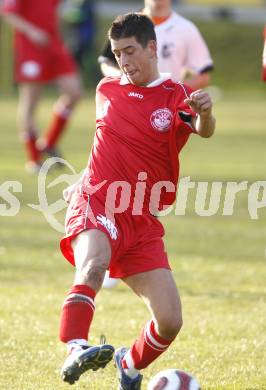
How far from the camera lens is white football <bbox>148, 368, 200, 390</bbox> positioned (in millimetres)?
5000

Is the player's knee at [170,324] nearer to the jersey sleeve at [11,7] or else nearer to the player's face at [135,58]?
the player's face at [135,58]

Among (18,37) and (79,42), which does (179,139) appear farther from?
(79,42)

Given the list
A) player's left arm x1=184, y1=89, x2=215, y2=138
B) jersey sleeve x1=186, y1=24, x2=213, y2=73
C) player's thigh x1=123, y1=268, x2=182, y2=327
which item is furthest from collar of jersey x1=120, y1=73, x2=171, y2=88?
jersey sleeve x1=186, y1=24, x2=213, y2=73

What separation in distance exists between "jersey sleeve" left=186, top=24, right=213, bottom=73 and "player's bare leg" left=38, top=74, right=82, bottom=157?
5.27 meters

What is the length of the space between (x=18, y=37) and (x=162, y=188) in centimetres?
891

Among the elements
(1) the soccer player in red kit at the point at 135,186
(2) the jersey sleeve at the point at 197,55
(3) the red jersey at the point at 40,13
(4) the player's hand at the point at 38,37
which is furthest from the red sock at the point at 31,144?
(1) the soccer player in red kit at the point at 135,186

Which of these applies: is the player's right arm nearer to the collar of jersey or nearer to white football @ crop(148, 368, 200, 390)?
the collar of jersey

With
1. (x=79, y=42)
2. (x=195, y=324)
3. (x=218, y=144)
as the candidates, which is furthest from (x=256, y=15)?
(x=195, y=324)

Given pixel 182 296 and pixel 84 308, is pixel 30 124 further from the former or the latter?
pixel 84 308

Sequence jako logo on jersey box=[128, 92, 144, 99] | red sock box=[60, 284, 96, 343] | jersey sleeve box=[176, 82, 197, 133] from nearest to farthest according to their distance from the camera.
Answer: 1. red sock box=[60, 284, 96, 343]
2. jersey sleeve box=[176, 82, 197, 133]
3. jako logo on jersey box=[128, 92, 144, 99]

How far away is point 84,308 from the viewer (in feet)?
15.9

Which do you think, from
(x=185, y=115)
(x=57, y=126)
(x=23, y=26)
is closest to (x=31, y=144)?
(x=57, y=126)

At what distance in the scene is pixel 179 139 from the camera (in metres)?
5.50

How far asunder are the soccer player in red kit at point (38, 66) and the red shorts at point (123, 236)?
27.6 ft
